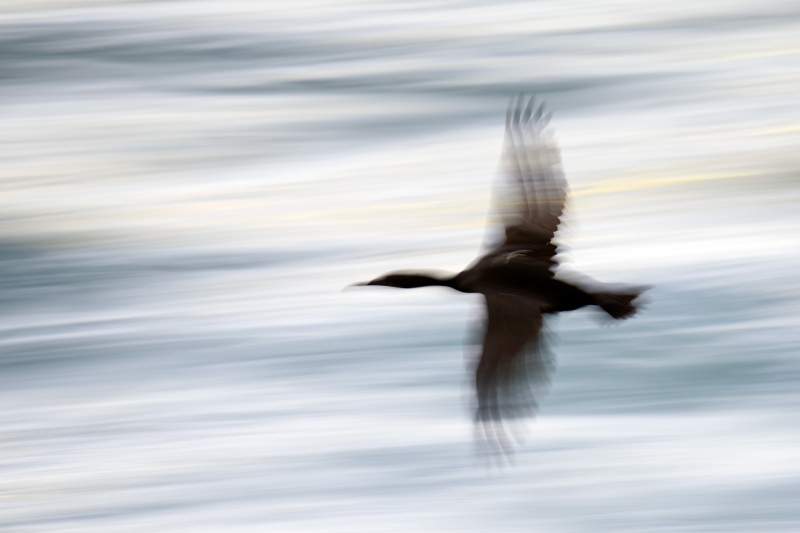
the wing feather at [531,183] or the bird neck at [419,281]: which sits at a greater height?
the wing feather at [531,183]

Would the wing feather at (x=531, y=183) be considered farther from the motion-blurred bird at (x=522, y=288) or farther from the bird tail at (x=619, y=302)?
the bird tail at (x=619, y=302)

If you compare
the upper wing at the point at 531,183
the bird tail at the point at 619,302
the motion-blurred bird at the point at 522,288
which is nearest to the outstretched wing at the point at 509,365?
the motion-blurred bird at the point at 522,288

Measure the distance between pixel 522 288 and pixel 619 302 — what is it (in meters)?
0.46

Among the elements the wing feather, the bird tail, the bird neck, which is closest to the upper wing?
the wing feather

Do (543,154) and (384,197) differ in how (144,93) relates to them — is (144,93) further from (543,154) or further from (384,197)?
(543,154)

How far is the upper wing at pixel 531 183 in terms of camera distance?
6.74 metres

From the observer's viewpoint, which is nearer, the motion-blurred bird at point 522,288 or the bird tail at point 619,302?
the motion-blurred bird at point 522,288

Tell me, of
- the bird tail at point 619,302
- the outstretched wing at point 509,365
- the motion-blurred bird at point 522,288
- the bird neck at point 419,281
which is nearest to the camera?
the outstretched wing at point 509,365

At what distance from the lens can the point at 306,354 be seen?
11344 millimetres

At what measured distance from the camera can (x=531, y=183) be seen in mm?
6801

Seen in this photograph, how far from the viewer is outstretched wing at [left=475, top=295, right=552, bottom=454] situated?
618cm

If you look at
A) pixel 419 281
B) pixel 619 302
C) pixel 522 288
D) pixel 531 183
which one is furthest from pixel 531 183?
pixel 419 281

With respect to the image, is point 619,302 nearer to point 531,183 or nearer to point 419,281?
point 531,183

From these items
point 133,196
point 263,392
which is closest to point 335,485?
point 263,392
